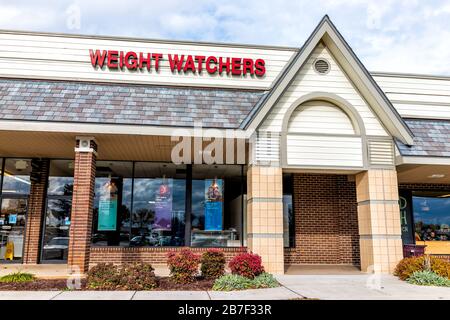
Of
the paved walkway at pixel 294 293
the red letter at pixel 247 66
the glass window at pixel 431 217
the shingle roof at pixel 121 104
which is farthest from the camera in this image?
the glass window at pixel 431 217

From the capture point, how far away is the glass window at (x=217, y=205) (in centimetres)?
1431

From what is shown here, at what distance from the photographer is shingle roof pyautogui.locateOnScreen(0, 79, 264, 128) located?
11.4 metres

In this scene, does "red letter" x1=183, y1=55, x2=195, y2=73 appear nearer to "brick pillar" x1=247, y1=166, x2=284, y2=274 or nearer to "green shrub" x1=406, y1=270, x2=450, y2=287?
"brick pillar" x1=247, y1=166, x2=284, y2=274

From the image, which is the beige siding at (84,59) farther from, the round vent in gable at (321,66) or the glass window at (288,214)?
the glass window at (288,214)

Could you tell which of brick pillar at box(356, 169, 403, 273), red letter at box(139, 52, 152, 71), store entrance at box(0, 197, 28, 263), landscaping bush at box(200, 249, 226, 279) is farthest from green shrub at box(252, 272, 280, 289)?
store entrance at box(0, 197, 28, 263)

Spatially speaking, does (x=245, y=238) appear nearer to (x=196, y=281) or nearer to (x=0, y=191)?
(x=196, y=281)

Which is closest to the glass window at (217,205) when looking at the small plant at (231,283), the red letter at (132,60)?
the red letter at (132,60)

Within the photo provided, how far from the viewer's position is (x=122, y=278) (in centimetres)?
965

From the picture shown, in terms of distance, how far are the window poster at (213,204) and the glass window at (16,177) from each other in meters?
6.56

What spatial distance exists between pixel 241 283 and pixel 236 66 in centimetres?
747

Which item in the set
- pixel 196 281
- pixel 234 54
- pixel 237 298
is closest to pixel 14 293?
pixel 196 281

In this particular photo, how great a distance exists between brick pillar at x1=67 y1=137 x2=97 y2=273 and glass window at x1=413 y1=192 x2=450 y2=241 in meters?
12.6

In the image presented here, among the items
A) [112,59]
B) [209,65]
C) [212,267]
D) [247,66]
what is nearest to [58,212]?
[112,59]

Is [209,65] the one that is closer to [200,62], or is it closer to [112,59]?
[200,62]
